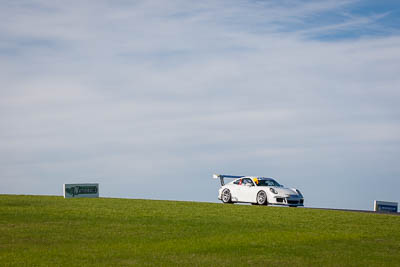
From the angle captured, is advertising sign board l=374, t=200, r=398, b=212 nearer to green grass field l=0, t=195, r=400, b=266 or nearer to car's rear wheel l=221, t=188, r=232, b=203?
green grass field l=0, t=195, r=400, b=266

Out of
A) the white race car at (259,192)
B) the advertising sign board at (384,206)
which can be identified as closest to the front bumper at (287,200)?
the white race car at (259,192)

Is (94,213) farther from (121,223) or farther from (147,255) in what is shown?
(147,255)

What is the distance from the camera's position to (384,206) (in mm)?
33656

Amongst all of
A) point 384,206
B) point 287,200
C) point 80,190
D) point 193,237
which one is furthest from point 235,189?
point 193,237

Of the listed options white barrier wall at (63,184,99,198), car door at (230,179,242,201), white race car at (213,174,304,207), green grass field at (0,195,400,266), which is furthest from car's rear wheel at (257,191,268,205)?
white barrier wall at (63,184,99,198)

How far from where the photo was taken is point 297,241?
17.1 metres

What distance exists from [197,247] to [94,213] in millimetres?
9353

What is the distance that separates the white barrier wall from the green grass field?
7981 mm

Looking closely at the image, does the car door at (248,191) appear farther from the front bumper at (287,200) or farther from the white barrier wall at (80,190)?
the white barrier wall at (80,190)

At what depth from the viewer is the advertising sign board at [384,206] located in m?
33.2

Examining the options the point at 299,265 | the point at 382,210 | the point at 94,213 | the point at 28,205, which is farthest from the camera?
the point at 382,210

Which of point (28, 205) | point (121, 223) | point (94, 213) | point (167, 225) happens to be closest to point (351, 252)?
point (167, 225)

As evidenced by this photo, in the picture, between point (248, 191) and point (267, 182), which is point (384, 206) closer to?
point (267, 182)

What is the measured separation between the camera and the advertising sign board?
3316 cm
